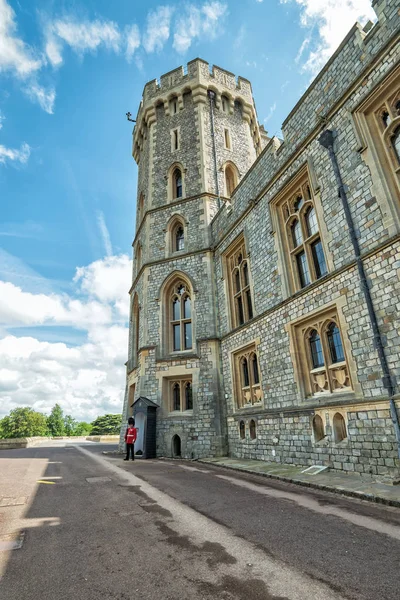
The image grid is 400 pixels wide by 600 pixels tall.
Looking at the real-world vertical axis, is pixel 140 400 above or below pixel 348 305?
below

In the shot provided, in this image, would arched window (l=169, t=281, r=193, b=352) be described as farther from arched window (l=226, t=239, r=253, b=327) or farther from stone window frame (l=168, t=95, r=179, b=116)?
stone window frame (l=168, t=95, r=179, b=116)

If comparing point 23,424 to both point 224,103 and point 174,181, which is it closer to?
point 174,181

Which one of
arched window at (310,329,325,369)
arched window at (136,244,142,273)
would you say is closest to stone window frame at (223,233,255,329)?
arched window at (310,329,325,369)

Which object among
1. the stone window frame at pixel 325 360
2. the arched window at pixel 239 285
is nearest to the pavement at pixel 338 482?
the stone window frame at pixel 325 360

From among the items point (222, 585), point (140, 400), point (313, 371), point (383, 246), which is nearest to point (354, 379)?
point (313, 371)

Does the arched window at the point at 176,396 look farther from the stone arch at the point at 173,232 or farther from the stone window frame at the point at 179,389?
the stone arch at the point at 173,232

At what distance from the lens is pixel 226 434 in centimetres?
1230

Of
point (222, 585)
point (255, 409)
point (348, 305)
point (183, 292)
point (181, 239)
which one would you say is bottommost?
point (222, 585)

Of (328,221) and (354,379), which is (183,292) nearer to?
(328,221)

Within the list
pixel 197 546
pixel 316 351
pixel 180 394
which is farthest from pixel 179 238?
pixel 197 546

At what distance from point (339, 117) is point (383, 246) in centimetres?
395

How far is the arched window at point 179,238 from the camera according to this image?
Result: 16166 millimetres

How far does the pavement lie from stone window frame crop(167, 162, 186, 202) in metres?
13.2

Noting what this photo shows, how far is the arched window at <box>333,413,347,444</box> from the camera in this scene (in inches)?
292
